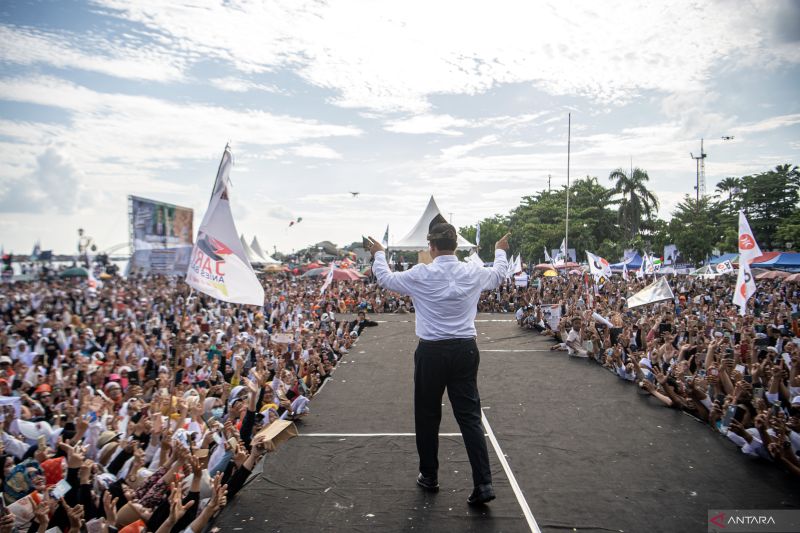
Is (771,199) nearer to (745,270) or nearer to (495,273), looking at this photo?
(745,270)

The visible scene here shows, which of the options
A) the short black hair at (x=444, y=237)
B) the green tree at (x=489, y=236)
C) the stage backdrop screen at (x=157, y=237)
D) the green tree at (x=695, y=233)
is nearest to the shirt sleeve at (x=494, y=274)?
the short black hair at (x=444, y=237)

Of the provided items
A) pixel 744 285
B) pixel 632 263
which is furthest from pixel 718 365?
pixel 632 263

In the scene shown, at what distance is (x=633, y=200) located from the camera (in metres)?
55.2

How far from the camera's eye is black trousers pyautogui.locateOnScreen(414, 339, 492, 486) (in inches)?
Answer: 140

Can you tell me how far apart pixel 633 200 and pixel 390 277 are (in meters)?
58.2

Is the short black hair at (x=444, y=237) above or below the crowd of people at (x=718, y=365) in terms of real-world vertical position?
above

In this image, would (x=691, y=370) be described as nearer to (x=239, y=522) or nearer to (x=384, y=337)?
(x=239, y=522)

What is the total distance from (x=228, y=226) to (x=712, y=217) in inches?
1952

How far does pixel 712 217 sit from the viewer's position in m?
45.5

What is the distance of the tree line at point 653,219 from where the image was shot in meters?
40.3

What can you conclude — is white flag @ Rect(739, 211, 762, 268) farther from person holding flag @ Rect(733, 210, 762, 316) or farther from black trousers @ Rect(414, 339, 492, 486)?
black trousers @ Rect(414, 339, 492, 486)

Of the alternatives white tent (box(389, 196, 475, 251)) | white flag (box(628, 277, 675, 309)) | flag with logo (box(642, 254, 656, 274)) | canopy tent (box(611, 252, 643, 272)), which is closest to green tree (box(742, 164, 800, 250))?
canopy tent (box(611, 252, 643, 272))

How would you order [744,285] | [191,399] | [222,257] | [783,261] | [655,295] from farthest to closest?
[783,261] < [655,295] < [744,285] < [222,257] < [191,399]

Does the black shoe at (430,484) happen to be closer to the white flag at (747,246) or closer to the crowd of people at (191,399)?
the crowd of people at (191,399)
